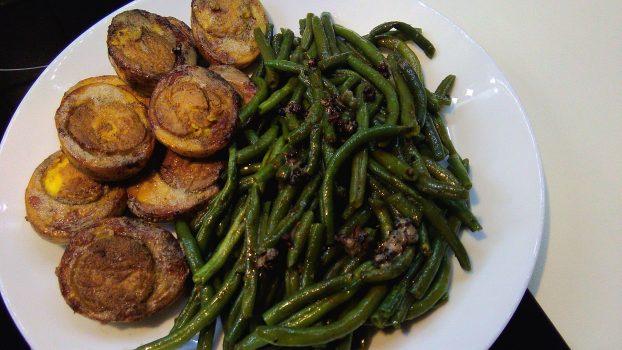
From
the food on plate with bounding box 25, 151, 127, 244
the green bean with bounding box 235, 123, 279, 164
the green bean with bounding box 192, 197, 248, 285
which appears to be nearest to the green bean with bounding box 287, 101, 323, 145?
the green bean with bounding box 235, 123, 279, 164

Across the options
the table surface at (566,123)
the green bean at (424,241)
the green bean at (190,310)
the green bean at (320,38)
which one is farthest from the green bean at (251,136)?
the table surface at (566,123)

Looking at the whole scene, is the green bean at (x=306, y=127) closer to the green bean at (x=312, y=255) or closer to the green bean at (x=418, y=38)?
the green bean at (x=312, y=255)

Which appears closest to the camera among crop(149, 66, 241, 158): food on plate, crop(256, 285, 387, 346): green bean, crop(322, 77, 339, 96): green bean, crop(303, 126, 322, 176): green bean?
crop(256, 285, 387, 346): green bean

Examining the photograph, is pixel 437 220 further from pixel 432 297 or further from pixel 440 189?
pixel 432 297

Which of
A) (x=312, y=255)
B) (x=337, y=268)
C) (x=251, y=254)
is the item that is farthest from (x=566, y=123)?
(x=251, y=254)

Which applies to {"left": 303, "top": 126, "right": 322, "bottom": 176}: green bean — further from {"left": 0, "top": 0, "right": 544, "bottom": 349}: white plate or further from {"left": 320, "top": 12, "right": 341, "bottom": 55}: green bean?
{"left": 0, "top": 0, "right": 544, "bottom": 349}: white plate

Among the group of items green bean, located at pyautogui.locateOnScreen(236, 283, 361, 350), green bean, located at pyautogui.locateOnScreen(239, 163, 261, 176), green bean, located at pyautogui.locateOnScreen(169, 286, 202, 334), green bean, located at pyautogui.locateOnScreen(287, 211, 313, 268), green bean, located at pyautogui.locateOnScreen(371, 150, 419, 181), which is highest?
green bean, located at pyautogui.locateOnScreen(371, 150, 419, 181)

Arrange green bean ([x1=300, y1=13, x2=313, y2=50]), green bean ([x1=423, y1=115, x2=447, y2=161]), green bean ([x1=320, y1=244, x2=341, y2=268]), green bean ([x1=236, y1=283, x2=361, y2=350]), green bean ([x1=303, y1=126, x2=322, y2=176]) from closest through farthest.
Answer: green bean ([x1=236, y1=283, x2=361, y2=350]) < green bean ([x1=320, y1=244, x2=341, y2=268]) < green bean ([x1=303, y1=126, x2=322, y2=176]) < green bean ([x1=423, y1=115, x2=447, y2=161]) < green bean ([x1=300, y1=13, x2=313, y2=50])

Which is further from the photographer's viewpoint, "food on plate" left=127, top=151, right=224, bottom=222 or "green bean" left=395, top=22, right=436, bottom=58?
"green bean" left=395, top=22, right=436, bottom=58
